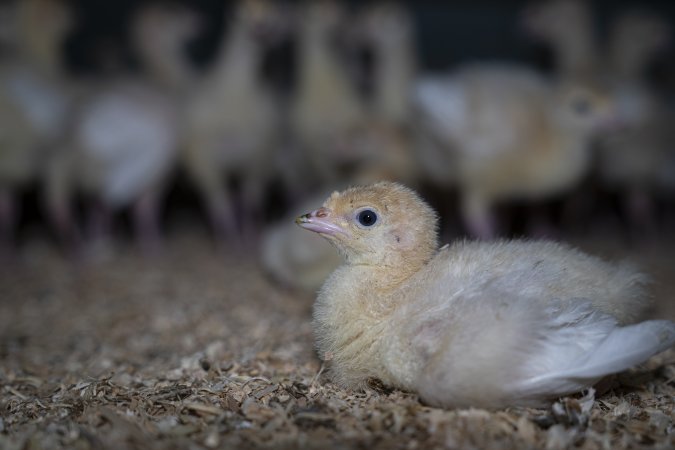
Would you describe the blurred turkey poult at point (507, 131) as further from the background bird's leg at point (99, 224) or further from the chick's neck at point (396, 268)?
the background bird's leg at point (99, 224)

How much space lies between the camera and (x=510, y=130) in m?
4.41

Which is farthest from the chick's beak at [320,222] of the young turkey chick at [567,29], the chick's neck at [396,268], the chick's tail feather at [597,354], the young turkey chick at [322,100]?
the young turkey chick at [567,29]

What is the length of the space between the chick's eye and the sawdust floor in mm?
528

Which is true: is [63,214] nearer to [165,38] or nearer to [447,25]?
[165,38]

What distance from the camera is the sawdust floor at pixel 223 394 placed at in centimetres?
192

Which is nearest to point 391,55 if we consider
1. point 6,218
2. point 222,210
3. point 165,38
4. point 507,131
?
point 507,131

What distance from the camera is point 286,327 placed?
3.30 m

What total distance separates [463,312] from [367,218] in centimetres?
50

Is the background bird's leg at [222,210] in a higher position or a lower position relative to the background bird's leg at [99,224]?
higher

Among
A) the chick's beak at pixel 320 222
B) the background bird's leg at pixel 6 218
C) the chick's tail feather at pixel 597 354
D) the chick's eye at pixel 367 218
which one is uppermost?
the chick's eye at pixel 367 218

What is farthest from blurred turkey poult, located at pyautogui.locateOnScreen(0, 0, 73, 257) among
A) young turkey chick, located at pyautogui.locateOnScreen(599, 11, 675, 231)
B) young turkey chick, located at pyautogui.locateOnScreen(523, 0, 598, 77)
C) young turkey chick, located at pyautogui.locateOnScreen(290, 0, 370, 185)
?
young turkey chick, located at pyautogui.locateOnScreen(599, 11, 675, 231)

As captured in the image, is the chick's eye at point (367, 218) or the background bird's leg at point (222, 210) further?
the background bird's leg at point (222, 210)

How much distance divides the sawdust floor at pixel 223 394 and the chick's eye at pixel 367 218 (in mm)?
528

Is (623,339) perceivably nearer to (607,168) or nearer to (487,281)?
(487,281)
